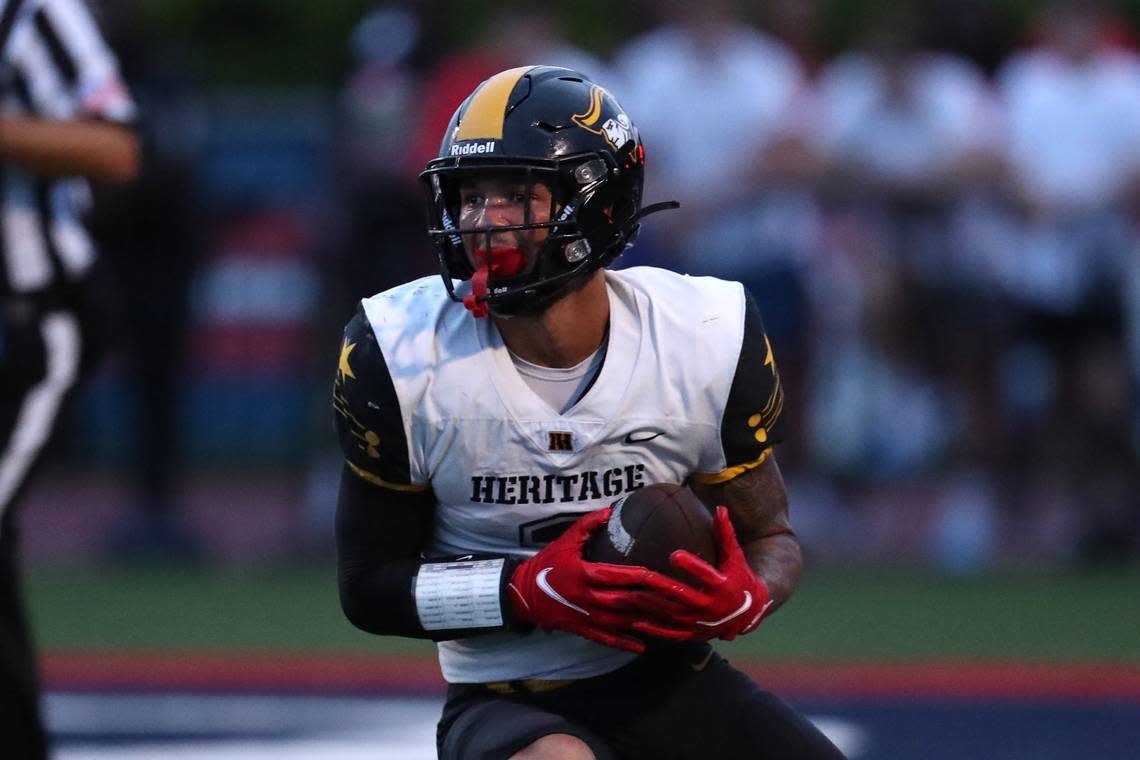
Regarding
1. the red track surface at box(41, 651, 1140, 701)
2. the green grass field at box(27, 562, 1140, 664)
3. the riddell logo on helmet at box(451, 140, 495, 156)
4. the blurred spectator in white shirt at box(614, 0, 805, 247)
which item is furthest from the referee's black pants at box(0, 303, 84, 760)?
the blurred spectator in white shirt at box(614, 0, 805, 247)

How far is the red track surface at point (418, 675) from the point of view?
5.36 metres

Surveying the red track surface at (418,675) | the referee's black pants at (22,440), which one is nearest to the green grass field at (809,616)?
the red track surface at (418,675)

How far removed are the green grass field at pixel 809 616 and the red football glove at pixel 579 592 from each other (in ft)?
9.96

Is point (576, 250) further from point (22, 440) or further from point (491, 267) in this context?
point (22, 440)

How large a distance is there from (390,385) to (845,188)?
187 inches

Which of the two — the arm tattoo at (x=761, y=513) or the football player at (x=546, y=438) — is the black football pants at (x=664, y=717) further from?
the arm tattoo at (x=761, y=513)

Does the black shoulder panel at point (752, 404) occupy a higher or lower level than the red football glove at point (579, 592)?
higher

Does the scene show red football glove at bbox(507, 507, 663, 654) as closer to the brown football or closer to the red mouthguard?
the brown football

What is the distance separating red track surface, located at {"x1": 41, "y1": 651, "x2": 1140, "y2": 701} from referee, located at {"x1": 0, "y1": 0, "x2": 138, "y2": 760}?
2040 mm

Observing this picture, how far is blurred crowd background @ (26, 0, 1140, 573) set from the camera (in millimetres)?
7258

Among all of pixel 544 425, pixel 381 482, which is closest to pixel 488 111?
pixel 544 425

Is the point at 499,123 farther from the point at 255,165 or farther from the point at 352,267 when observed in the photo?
the point at 255,165

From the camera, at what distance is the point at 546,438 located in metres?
2.98

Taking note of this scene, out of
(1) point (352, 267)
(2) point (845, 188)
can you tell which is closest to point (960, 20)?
(2) point (845, 188)
